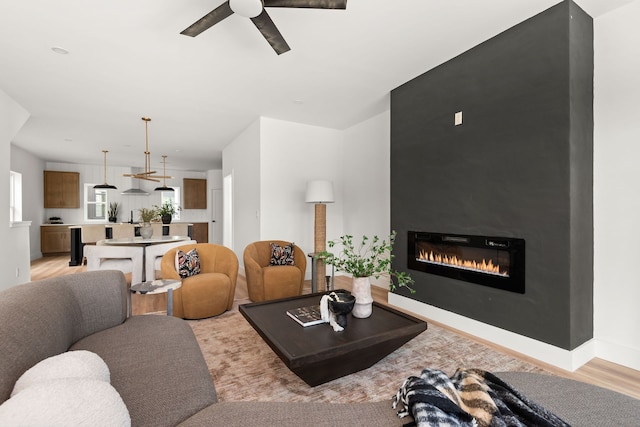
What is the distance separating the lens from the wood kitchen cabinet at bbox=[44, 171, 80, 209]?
8.28 metres

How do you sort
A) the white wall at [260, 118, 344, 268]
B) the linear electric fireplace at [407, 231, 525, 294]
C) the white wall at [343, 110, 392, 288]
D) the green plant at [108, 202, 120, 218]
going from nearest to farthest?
the linear electric fireplace at [407, 231, 525, 294] < the white wall at [343, 110, 392, 288] < the white wall at [260, 118, 344, 268] < the green plant at [108, 202, 120, 218]

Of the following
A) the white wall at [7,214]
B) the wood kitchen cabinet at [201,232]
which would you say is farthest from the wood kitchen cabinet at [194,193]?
the white wall at [7,214]

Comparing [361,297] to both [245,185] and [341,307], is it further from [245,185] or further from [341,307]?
[245,185]

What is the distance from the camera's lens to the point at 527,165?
2543mm

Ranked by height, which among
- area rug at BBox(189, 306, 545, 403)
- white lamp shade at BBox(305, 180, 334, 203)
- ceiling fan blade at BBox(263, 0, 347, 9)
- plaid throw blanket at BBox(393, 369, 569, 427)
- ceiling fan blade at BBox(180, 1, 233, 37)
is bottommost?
area rug at BBox(189, 306, 545, 403)

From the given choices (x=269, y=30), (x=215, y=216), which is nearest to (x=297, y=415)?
(x=269, y=30)

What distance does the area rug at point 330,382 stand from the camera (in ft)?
6.44

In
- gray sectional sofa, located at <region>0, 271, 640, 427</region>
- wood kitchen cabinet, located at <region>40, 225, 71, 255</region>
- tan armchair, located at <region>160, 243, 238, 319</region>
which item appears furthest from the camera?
wood kitchen cabinet, located at <region>40, 225, 71, 255</region>

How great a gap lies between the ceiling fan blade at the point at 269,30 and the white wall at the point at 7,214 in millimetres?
3961

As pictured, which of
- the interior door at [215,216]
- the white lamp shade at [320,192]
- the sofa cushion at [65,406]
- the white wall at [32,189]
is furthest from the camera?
the interior door at [215,216]

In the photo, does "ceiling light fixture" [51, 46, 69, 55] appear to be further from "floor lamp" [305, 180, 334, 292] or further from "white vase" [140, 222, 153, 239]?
"floor lamp" [305, 180, 334, 292]

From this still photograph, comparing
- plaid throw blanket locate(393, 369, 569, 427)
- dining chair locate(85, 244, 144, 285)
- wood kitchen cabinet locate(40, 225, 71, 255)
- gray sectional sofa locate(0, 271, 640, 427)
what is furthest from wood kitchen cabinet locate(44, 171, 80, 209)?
Result: plaid throw blanket locate(393, 369, 569, 427)

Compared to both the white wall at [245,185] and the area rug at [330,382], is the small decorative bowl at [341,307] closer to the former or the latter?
the area rug at [330,382]

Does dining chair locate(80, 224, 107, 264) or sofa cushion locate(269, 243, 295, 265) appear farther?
dining chair locate(80, 224, 107, 264)
